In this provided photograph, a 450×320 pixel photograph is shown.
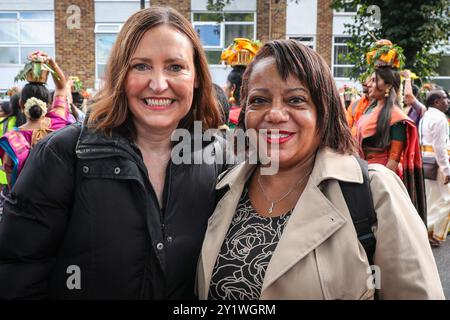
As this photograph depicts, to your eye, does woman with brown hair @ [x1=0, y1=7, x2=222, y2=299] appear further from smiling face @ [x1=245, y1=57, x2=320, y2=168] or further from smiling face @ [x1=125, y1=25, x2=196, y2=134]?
smiling face @ [x1=245, y1=57, x2=320, y2=168]

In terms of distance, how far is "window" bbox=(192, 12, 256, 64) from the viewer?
17203mm

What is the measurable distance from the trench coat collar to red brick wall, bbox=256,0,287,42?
51.6ft

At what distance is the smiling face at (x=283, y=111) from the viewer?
172cm

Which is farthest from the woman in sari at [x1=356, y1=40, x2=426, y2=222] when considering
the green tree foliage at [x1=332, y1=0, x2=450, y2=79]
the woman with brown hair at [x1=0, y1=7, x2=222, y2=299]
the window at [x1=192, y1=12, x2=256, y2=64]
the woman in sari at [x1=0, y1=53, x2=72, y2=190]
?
the window at [x1=192, y1=12, x2=256, y2=64]

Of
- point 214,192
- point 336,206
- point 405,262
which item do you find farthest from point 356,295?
point 214,192

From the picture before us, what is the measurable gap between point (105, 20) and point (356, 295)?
57.2 feet

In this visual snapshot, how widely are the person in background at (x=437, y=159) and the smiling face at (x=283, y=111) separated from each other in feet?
16.2

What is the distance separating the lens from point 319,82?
1734 mm

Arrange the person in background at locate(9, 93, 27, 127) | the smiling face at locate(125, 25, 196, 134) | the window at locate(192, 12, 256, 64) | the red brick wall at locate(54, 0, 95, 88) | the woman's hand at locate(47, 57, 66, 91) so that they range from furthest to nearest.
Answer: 1. the window at locate(192, 12, 256, 64)
2. the red brick wall at locate(54, 0, 95, 88)
3. the person in background at locate(9, 93, 27, 127)
4. the woman's hand at locate(47, 57, 66, 91)
5. the smiling face at locate(125, 25, 196, 134)

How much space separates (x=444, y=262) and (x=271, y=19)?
13059 millimetres

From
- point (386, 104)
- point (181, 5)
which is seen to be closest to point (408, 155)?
point (386, 104)

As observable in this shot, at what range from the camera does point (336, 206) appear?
1.59 m

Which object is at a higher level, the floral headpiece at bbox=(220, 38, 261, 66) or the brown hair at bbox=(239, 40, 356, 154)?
the floral headpiece at bbox=(220, 38, 261, 66)
